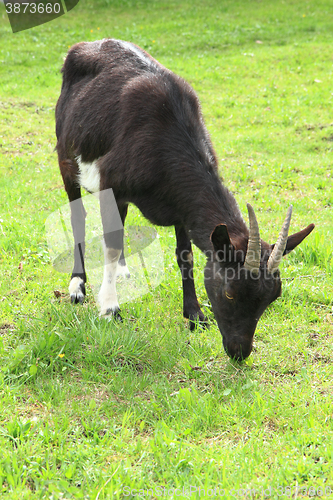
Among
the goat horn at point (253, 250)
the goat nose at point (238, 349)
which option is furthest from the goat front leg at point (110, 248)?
the goat horn at point (253, 250)

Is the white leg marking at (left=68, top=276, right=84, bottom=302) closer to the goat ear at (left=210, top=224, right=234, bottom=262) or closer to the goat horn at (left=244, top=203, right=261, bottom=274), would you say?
the goat ear at (left=210, top=224, right=234, bottom=262)

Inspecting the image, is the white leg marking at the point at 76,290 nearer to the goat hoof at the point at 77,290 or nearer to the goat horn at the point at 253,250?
the goat hoof at the point at 77,290

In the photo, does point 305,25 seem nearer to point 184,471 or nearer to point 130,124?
point 130,124

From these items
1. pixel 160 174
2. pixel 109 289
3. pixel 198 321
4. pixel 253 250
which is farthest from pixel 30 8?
pixel 253 250

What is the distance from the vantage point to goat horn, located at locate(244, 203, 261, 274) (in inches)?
121

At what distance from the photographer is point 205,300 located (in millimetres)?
5035

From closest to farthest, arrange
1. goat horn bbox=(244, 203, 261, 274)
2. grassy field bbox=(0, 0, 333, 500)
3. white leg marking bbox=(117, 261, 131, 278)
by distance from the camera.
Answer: grassy field bbox=(0, 0, 333, 500), goat horn bbox=(244, 203, 261, 274), white leg marking bbox=(117, 261, 131, 278)

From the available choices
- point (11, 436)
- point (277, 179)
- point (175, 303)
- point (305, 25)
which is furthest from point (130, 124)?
point (305, 25)

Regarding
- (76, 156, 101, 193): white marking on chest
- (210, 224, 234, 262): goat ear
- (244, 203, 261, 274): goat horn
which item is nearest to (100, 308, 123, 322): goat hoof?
(76, 156, 101, 193): white marking on chest

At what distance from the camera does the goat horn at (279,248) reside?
3111 mm

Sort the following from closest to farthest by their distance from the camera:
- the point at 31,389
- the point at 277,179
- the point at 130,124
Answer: the point at 31,389, the point at 130,124, the point at 277,179

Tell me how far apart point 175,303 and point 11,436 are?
2217 millimetres

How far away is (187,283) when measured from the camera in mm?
4742

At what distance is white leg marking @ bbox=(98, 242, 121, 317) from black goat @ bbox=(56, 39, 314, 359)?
0.03ft
